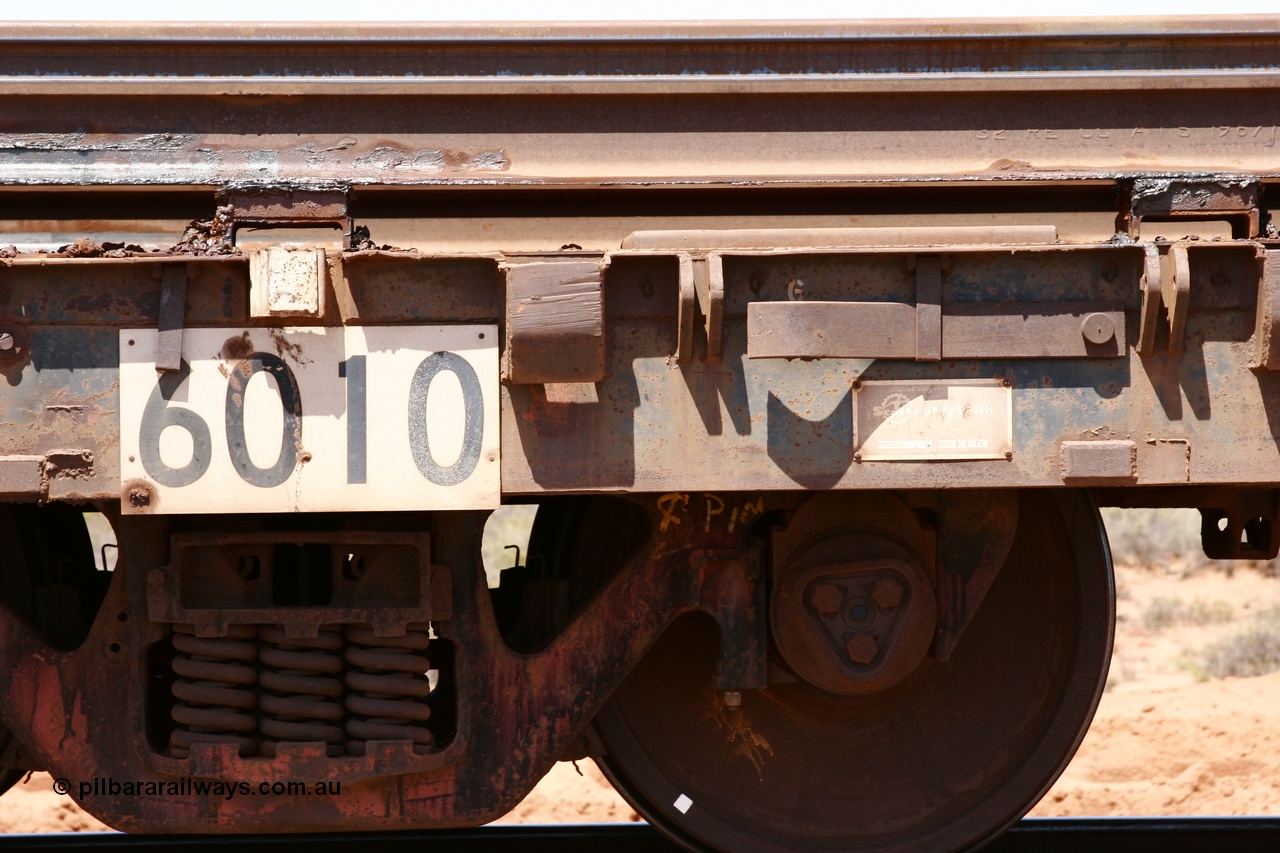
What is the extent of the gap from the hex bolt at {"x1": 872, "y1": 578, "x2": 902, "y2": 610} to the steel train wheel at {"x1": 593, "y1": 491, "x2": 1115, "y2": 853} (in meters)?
0.38

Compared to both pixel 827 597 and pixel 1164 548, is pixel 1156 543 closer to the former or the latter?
pixel 1164 548

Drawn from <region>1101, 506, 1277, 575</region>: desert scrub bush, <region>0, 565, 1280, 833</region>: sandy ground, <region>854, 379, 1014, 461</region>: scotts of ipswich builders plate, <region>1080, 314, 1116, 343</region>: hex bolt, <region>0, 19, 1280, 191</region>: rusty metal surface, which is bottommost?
<region>0, 565, 1280, 833</region>: sandy ground

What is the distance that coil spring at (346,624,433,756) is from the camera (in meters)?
2.82

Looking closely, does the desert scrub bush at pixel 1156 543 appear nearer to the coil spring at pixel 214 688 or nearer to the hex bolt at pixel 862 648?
the hex bolt at pixel 862 648

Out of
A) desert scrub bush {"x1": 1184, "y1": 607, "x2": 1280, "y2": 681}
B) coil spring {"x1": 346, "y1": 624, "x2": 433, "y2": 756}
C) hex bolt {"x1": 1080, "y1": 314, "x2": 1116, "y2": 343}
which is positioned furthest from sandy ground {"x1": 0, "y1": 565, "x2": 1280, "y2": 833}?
hex bolt {"x1": 1080, "y1": 314, "x2": 1116, "y2": 343}

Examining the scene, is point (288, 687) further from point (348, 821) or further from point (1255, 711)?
point (1255, 711)

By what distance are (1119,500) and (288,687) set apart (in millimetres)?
2231

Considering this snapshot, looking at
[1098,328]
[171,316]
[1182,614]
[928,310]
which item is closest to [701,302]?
[928,310]

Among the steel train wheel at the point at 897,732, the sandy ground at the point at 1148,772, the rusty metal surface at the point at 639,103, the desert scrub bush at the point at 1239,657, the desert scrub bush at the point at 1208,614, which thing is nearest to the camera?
the rusty metal surface at the point at 639,103

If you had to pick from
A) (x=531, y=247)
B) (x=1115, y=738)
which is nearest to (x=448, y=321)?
(x=531, y=247)

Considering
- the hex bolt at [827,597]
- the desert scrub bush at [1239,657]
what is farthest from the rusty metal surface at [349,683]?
the desert scrub bush at [1239,657]

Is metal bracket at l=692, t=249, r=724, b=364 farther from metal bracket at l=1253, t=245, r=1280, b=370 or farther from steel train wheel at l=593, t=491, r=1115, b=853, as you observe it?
metal bracket at l=1253, t=245, r=1280, b=370

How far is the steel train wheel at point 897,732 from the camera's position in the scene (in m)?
3.13

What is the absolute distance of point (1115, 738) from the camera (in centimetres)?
569
